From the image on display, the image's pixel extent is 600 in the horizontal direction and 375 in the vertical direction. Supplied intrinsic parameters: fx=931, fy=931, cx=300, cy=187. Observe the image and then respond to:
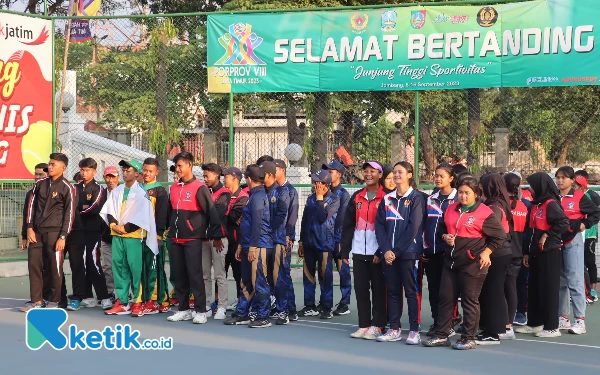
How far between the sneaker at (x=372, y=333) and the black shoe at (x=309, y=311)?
66.1 inches

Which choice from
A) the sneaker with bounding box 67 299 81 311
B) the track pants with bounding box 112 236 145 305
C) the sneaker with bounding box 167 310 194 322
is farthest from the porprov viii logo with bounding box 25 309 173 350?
the sneaker with bounding box 67 299 81 311

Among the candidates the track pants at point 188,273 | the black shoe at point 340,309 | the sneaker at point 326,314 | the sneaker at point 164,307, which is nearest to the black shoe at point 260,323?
the track pants at point 188,273

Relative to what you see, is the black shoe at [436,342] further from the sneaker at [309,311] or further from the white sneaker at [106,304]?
the white sneaker at [106,304]

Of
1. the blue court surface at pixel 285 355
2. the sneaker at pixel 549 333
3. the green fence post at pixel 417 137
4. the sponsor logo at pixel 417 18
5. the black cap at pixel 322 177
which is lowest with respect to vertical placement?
the blue court surface at pixel 285 355

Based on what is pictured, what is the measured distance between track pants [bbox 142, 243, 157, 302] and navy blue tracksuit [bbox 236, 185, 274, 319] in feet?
4.24

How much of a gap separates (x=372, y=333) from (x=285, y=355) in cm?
132

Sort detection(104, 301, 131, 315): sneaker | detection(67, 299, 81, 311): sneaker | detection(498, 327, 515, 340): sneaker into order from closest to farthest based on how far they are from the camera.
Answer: detection(498, 327, 515, 340): sneaker < detection(104, 301, 131, 315): sneaker < detection(67, 299, 81, 311): sneaker

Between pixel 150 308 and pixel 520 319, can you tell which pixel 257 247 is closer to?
pixel 150 308

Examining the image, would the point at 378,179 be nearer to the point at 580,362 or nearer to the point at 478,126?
the point at 580,362

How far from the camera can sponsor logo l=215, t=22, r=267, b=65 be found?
46.1 ft

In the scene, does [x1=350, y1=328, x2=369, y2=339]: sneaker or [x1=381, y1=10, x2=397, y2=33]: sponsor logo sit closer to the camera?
[x1=350, y1=328, x2=369, y2=339]: sneaker

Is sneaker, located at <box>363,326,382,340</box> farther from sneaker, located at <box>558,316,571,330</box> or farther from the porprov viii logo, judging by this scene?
sneaker, located at <box>558,316,571,330</box>

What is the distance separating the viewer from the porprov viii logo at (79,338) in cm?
909

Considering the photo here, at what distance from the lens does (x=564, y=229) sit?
10008 mm
